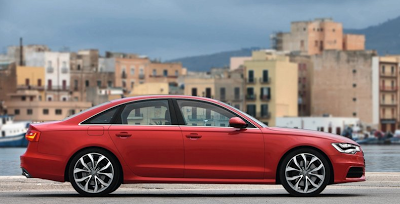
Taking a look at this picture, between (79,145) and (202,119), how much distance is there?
5.52ft

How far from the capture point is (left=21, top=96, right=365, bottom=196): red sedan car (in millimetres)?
14805

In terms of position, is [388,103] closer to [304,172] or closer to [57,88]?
[57,88]

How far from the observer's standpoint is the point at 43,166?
1494cm

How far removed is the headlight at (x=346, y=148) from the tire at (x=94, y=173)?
9.67ft

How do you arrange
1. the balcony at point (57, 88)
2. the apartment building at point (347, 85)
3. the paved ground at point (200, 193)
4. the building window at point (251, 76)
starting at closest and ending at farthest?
the paved ground at point (200, 193), the building window at point (251, 76), the apartment building at point (347, 85), the balcony at point (57, 88)

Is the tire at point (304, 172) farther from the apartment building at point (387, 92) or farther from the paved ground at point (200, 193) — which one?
the apartment building at point (387, 92)

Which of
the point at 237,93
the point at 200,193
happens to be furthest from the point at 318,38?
the point at 200,193

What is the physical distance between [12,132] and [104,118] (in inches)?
4382

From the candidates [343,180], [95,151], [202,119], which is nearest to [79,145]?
[95,151]

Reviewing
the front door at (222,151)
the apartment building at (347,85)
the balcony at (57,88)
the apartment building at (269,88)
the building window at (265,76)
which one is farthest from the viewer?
the balcony at (57,88)

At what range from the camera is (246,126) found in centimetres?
1493

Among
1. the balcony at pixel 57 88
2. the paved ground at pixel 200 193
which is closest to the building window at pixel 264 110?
the balcony at pixel 57 88

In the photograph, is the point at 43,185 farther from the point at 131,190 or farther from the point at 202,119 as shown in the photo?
the point at 202,119

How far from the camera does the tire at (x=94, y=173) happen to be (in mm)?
14617
